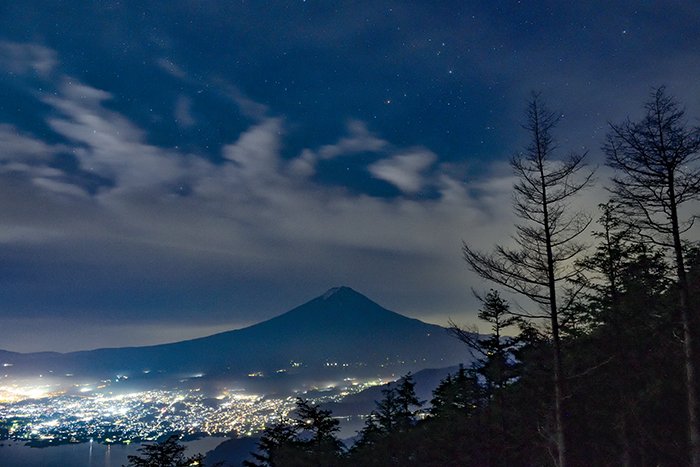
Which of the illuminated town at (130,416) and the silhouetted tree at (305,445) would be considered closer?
the silhouetted tree at (305,445)

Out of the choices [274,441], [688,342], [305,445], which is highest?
[688,342]

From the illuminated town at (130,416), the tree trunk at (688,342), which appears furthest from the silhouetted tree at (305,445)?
the illuminated town at (130,416)

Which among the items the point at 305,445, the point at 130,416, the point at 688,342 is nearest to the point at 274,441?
the point at 305,445

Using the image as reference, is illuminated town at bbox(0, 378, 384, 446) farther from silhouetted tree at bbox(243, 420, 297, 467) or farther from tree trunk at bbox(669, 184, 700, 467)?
tree trunk at bbox(669, 184, 700, 467)

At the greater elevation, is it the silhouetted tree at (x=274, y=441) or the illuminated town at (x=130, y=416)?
the silhouetted tree at (x=274, y=441)

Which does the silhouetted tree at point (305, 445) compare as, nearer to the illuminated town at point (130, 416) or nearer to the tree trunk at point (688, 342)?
the tree trunk at point (688, 342)

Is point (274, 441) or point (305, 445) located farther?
point (274, 441)

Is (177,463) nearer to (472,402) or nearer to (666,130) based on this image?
(472,402)

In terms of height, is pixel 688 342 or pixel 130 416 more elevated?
pixel 688 342

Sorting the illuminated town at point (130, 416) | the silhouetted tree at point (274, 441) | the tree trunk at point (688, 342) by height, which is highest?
the tree trunk at point (688, 342)

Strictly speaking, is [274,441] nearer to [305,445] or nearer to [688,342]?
[305,445]

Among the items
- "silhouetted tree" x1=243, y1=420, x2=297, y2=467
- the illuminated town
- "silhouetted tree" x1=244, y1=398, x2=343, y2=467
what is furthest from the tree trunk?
the illuminated town
